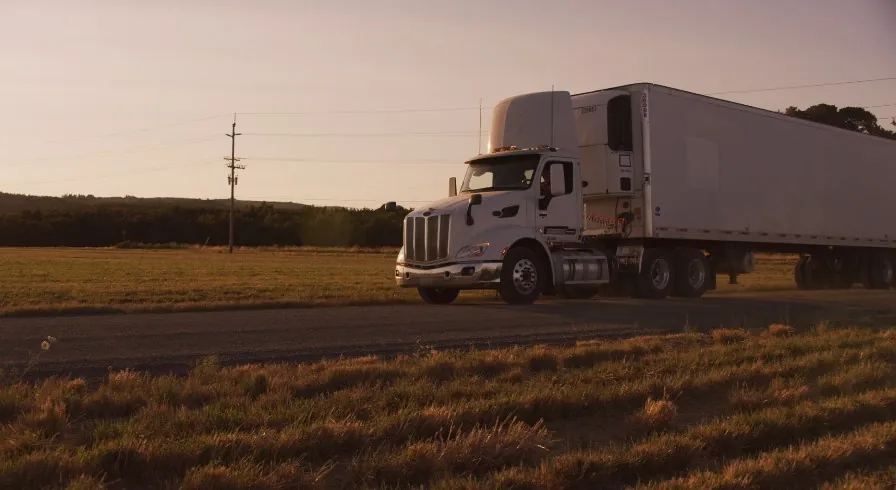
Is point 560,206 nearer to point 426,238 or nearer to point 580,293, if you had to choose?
point 426,238

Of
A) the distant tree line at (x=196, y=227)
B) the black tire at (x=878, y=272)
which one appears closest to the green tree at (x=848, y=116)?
the black tire at (x=878, y=272)

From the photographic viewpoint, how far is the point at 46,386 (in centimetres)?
698

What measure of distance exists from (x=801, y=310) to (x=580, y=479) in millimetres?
13011

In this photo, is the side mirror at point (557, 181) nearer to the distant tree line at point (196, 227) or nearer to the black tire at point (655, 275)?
the black tire at point (655, 275)

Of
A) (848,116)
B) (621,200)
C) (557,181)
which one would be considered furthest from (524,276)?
(848,116)

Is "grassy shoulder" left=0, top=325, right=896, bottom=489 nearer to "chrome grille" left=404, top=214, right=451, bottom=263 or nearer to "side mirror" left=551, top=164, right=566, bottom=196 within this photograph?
"chrome grille" left=404, top=214, right=451, bottom=263

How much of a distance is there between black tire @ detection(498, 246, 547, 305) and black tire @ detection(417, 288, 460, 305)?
6.12ft

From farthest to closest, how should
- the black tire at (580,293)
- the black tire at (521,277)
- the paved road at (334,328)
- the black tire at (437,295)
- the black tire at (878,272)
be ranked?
the black tire at (878,272)
the black tire at (580,293)
the black tire at (437,295)
the black tire at (521,277)
the paved road at (334,328)

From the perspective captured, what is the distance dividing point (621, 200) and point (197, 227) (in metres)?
90.8

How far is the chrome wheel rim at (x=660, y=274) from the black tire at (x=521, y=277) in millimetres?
3865

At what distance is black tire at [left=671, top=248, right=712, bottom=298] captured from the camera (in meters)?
21.0

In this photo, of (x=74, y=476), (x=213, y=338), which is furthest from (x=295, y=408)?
(x=213, y=338)

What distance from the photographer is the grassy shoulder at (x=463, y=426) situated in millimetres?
5051

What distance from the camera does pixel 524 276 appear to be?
17.6 meters
